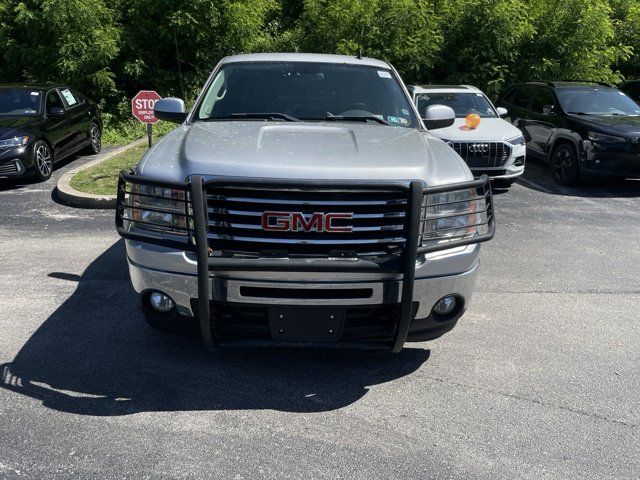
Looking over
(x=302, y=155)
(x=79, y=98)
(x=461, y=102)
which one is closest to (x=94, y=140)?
(x=79, y=98)

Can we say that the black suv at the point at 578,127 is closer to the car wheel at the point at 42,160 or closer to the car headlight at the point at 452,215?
the car headlight at the point at 452,215

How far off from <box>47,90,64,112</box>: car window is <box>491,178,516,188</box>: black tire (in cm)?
760

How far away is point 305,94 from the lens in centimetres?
479

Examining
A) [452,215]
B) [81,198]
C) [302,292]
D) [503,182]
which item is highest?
[452,215]

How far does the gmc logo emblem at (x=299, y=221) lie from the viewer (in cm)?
315

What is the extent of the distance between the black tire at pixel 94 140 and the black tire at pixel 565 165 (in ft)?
28.6

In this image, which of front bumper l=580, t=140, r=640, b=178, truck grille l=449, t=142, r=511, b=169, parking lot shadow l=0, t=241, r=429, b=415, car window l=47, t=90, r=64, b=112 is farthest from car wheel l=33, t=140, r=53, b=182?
front bumper l=580, t=140, r=640, b=178

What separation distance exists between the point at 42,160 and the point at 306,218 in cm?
783

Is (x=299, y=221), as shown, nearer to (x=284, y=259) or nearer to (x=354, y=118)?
(x=284, y=259)

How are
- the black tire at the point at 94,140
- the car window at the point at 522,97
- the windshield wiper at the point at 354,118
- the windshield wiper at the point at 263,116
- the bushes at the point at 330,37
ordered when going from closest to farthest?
the windshield wiper at the point at 263,116 → the windshield wiper at the point at 354,118 → the car window at the point at 522,97 → the black tire at the point at 94,140 → the bushes at the point at 330,37

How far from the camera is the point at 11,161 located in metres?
8.88

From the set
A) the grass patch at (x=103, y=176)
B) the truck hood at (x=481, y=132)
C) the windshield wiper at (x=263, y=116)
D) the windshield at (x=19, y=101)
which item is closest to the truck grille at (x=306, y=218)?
the windshield wiper at (x=263, y=116)

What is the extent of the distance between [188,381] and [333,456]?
44.4 inches

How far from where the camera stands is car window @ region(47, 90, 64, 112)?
10359 millimetres
